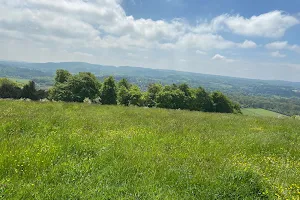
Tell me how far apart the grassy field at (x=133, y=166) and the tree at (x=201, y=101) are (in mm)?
54903

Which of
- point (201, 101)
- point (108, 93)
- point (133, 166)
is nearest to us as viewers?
point (133, 166)

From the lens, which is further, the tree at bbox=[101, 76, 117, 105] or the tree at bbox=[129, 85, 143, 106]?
the tree at bbox=[129, 85, 143, 106]

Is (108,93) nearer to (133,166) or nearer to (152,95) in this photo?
(152,95)

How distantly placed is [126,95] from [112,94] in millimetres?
4285

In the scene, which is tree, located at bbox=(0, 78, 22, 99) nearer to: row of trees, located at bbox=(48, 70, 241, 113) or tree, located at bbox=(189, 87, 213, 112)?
row of trees, located at bbox=(48, 70, 241, 113)

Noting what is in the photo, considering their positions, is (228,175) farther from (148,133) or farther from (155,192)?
(148,133)

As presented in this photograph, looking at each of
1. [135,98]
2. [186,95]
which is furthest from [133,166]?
[186,95]

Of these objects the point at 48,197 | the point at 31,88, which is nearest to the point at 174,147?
the point at 48,197

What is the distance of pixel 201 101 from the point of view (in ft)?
215

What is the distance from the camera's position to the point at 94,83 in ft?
198

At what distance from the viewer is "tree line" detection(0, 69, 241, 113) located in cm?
5711

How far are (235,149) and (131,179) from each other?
16.5 ft

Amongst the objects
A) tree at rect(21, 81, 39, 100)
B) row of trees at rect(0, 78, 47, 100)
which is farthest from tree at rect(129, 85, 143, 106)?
tree at rect(21, 81, 39, 100)

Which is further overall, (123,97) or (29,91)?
(123,97)
